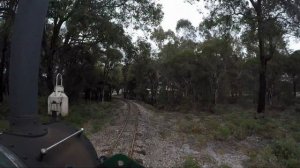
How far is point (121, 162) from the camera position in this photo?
3.81 meters

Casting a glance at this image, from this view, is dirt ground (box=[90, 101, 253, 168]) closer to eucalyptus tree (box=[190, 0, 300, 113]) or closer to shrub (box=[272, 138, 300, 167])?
shrub (box=[272, 138, 300, 167])

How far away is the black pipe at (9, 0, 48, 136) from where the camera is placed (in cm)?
394

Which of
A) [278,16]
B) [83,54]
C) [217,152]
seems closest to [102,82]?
[83,54]

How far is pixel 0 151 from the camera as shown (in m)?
3.30

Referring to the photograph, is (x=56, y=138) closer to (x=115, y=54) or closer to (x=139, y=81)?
(x=115, y=54)

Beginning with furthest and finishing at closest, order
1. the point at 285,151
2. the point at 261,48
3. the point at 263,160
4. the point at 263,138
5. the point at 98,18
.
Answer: the point at 261,48
the point at 98,18
the point at 263,138
the point at 285,151
the point at 263,160

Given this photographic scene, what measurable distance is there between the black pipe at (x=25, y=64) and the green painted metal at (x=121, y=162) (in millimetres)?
717

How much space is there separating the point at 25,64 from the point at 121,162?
1333mm

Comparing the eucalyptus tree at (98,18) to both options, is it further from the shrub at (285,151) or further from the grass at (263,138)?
the shrub at (285,151)

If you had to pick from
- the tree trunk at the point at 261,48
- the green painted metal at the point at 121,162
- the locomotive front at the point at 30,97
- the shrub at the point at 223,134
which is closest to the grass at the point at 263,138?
the shrub at the point at 223,134

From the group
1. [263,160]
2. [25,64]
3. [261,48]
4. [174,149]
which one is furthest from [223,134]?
[25,64]

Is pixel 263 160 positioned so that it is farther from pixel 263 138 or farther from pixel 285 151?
pixel 263 138

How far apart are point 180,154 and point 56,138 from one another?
911cm

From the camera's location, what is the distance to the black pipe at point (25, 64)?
3941mm
